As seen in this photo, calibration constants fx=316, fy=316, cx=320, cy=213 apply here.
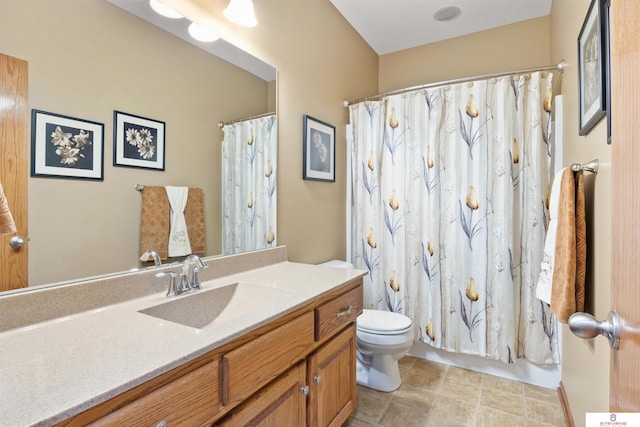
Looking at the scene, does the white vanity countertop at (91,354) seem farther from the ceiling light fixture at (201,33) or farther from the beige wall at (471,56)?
the beige wall at (471,56)

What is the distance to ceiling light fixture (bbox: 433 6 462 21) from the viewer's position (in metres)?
Result: 2.40

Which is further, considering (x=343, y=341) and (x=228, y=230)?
(x=228, y=230)

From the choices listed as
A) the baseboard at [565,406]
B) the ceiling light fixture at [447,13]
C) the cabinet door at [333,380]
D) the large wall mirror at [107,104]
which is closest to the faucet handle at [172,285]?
the large wall mirror at [107,104]

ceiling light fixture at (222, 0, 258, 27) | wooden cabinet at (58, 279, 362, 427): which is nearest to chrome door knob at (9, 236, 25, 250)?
wooden cabinet at (58, 279, 362, 427)

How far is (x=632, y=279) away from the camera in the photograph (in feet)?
1.55

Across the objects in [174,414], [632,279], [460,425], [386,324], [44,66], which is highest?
[44,66]

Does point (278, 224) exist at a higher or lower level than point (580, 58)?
lower

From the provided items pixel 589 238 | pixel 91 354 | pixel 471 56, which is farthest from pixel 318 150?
pixel 91 354

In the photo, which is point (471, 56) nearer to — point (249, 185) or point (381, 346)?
point (249, 185)

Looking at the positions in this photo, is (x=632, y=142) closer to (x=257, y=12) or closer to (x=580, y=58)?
(x=580, y=58)

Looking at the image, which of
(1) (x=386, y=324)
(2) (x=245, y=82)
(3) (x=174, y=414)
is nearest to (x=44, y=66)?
(2) (x=245, y=82)

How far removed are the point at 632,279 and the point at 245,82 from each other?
1.69 meters

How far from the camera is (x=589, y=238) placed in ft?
4.26

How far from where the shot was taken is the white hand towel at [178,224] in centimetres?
134
